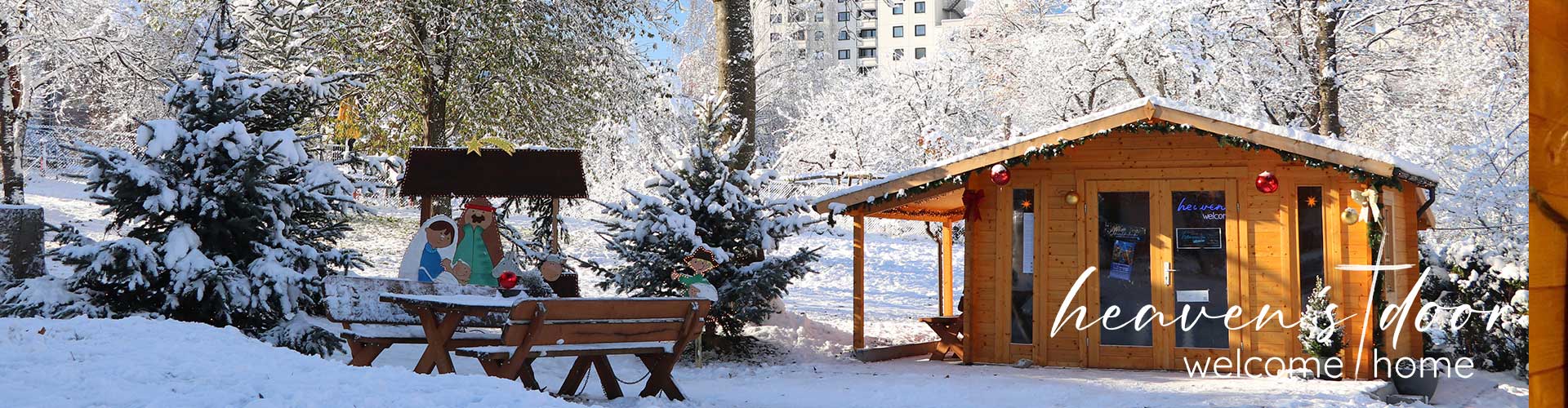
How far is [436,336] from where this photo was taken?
23.2 feet

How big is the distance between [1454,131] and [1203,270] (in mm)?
10502

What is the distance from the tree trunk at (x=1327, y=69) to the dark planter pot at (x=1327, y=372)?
862 centimetres

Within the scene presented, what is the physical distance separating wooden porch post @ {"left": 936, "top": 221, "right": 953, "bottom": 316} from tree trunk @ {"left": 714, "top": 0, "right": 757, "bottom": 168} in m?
3.24

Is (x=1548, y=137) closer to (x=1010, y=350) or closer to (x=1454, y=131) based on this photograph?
(x=1010, y=350)

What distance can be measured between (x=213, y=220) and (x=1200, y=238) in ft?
27.5

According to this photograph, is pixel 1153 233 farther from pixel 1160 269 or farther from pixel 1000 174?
pixel 1000 174

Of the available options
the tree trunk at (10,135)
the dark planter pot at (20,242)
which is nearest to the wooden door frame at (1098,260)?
the dark planter pot at (20,242)

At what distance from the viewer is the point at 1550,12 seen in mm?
1349

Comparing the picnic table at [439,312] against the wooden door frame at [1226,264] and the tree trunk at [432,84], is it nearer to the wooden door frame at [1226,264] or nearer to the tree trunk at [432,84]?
the wooden door frame at [1226,264]

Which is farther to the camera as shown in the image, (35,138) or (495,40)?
(35,138)

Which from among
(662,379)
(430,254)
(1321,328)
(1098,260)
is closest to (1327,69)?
(1098,260)

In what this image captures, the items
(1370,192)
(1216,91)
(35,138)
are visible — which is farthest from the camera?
(35,138)

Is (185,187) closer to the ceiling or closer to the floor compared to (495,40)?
closer to the floor

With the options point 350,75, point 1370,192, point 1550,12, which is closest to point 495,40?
point 350,75
